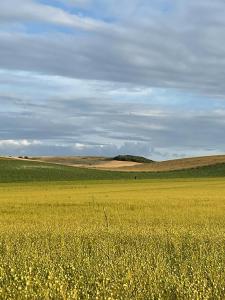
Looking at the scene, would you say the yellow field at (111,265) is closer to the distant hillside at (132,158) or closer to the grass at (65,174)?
the grass at (65,174)

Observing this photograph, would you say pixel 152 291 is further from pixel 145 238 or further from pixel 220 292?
pixel 145 238

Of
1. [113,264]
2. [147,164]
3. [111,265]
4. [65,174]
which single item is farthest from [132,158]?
[111,265]

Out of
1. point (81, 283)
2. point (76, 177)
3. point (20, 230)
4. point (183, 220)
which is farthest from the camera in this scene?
point (76, 177)

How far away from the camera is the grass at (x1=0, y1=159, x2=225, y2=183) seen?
281ft

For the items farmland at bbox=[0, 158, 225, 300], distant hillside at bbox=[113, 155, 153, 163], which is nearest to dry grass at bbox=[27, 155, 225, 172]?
distant hillside at bbox=[113, 155, 153, 163]

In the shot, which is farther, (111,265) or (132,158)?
(132,158)

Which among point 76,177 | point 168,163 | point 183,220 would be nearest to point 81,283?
point 183,220

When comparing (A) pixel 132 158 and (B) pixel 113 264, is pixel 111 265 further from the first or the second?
(A) pixel 132 158

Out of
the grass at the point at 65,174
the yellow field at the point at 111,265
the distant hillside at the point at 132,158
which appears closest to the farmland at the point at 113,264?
the yellow field at the point at 111,265

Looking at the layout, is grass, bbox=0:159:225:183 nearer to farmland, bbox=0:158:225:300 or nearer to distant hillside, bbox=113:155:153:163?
distant hillside, bbox=113:155:153:163

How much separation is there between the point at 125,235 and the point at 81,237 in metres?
1.23

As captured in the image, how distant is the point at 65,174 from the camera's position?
91.4 meters

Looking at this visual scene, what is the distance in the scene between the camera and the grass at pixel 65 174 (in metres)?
85.6

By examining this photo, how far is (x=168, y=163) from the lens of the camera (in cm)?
11962
